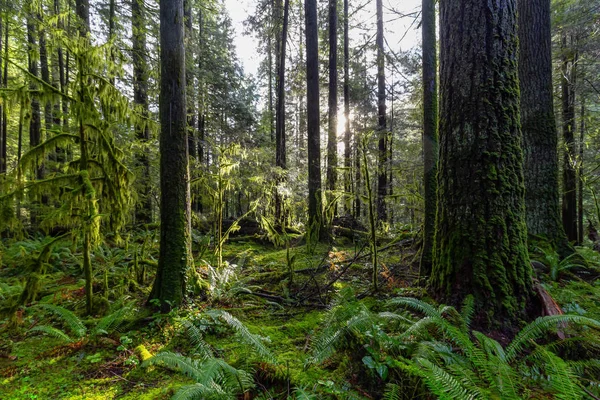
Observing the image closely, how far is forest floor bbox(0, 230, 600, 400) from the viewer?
7.29 ft

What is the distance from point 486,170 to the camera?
264 centimetres

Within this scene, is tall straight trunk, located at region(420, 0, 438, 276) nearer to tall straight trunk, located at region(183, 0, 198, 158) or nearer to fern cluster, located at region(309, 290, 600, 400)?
fern cluster, located at region(309, 290, 600, 400)

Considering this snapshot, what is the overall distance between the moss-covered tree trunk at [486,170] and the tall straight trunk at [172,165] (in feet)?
11.1

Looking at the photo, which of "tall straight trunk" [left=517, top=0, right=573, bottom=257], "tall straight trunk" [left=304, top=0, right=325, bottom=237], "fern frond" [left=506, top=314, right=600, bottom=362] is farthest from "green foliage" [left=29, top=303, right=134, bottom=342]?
"tall straight trunk" [left=517, top=0, right=573, bottom=257]

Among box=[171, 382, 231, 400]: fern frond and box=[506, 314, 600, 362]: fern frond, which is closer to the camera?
box=[171, 382, 231, 400]: fern frond

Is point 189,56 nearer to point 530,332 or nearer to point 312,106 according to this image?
point 312,106

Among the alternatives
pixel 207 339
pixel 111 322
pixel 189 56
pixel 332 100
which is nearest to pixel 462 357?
pixel 207 339

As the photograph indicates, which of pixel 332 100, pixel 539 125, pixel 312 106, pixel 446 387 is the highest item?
pixel 332 100

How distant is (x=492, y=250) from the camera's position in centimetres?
260

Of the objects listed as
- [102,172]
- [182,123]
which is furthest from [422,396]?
[102,172]

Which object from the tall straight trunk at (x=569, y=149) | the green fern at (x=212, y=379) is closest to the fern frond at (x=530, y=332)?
the green fern at (x=212, y=379)

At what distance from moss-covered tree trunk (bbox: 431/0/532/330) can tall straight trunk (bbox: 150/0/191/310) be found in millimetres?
3395

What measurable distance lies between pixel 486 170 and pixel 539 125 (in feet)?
10.9

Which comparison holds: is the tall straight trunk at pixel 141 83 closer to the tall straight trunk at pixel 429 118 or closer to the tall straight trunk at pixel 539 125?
the tall straight trunk at pixel 429 118
